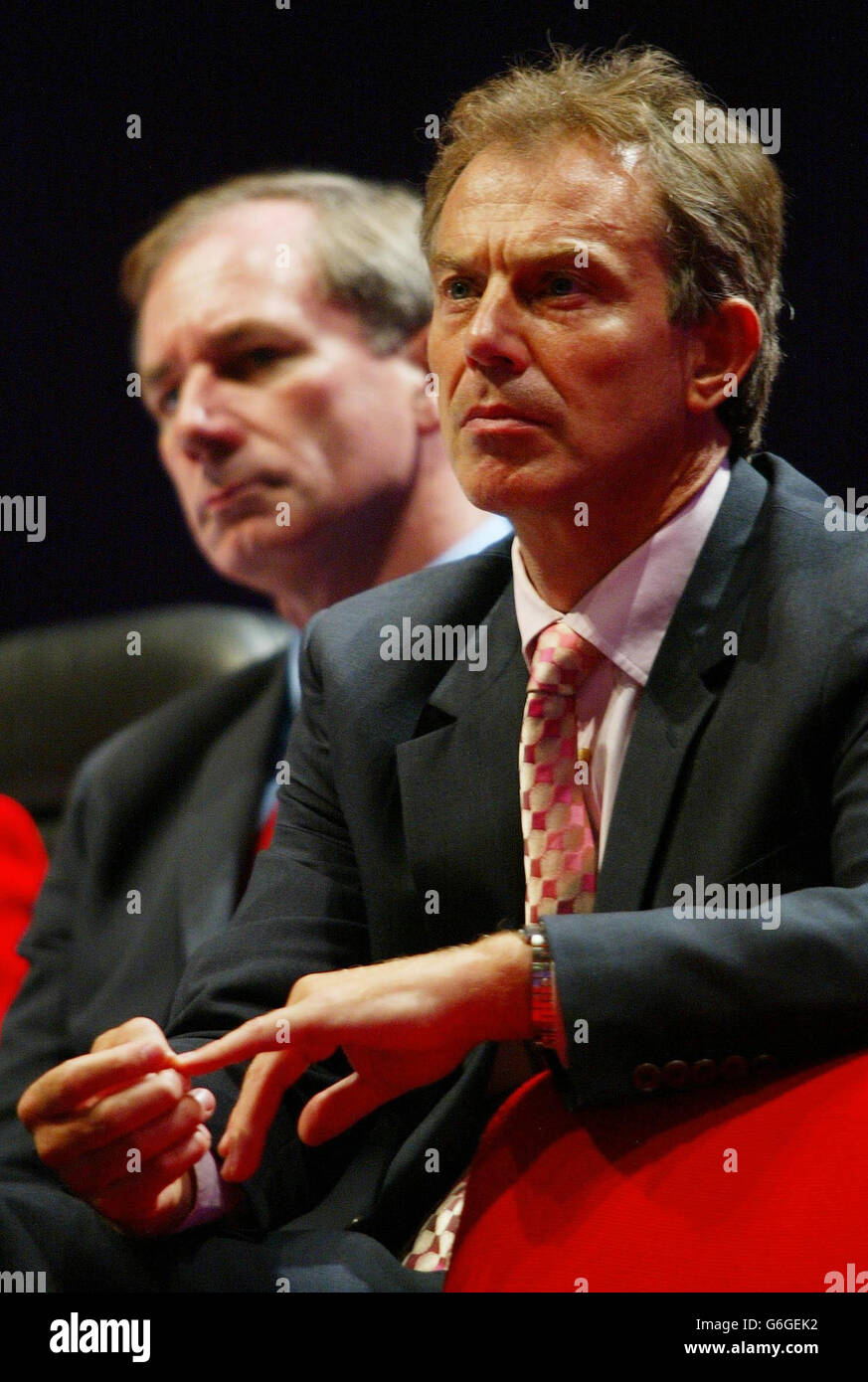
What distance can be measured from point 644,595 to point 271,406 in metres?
1.07

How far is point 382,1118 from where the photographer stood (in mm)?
1424

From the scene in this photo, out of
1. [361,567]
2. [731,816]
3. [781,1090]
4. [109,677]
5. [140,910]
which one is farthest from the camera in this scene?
[109,677]

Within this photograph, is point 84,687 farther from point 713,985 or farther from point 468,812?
point 713,985

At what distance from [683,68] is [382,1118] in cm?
97

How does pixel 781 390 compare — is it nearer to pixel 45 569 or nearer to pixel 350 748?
pixel 350 748

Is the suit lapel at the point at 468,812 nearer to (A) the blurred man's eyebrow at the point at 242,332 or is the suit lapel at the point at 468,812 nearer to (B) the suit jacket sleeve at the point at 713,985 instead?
(B) the suit jacket sleeve at the point at 713,985

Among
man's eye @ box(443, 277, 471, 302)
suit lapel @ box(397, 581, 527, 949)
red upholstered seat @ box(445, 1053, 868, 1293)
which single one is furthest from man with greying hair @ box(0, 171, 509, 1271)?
red upholstered seat @ box(445, 1053, 868, 1293)

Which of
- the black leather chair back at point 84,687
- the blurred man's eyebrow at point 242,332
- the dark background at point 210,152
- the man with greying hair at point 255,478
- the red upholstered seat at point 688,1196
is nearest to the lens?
the red upholstered seat at point 688,1196

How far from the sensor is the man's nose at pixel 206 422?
2.29 meters

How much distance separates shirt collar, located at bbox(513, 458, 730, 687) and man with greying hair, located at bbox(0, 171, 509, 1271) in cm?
90

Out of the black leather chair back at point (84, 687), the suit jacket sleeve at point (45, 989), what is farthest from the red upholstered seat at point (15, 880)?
the black leather chair back at point (84, 687)

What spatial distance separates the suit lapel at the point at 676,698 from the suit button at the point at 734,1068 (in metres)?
0.16

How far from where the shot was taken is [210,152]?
8.37 ft

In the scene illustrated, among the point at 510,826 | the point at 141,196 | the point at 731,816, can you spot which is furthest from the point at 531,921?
the point at 141,196
